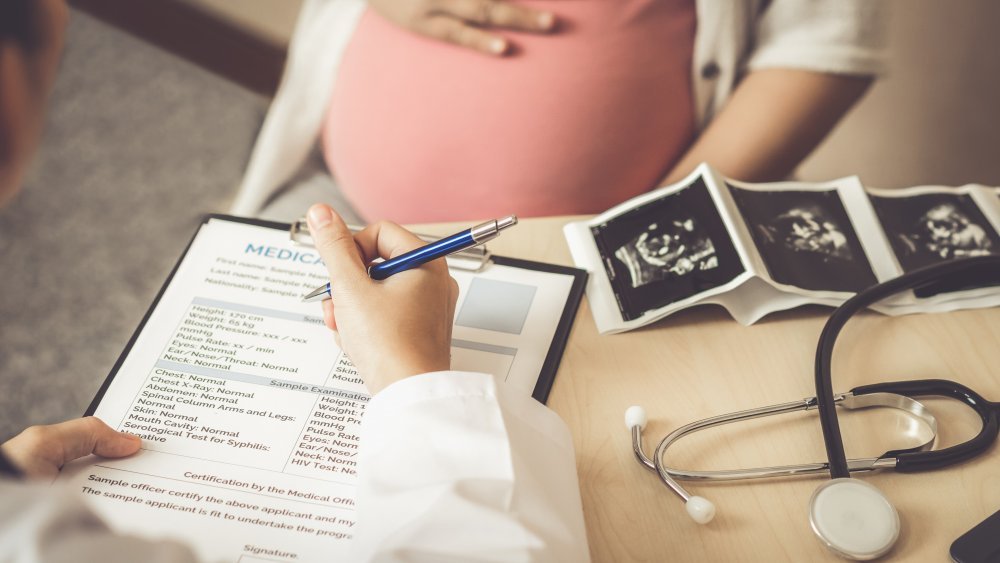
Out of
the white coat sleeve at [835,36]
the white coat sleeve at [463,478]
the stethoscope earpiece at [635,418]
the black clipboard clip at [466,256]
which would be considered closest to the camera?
the white coat sleeve at [463,478]

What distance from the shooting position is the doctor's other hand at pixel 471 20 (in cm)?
82

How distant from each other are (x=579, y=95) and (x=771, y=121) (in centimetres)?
23

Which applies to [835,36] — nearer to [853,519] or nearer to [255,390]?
[853,519]

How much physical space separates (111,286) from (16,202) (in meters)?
0.35

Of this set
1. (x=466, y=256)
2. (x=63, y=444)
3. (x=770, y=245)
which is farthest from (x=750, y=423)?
(x=63, y=444)

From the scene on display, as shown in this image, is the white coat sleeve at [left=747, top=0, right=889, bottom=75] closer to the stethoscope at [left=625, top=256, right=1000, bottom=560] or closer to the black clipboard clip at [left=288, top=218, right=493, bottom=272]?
the stethoscope at [left=625, top=256, right=1000, bottom=560]

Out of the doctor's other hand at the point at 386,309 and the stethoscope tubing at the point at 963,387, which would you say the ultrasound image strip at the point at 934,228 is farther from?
the doctor's other hand at the point at 386,309

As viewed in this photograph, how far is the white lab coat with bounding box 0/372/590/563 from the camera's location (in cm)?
44

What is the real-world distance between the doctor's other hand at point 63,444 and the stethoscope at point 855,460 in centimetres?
37

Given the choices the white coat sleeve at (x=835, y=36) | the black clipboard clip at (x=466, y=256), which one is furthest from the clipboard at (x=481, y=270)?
the white coat sleeve at (x=835, y=36)

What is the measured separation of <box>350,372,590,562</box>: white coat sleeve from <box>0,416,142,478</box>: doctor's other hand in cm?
19

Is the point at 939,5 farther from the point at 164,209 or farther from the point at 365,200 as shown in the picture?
the point at 164,209

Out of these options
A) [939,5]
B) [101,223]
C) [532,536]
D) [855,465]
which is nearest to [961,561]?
[855,465]

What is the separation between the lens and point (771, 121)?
0.85 meters
